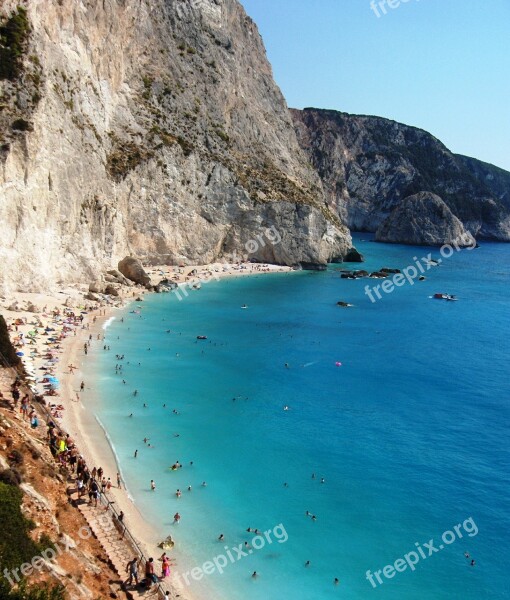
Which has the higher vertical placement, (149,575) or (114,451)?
(149,575)

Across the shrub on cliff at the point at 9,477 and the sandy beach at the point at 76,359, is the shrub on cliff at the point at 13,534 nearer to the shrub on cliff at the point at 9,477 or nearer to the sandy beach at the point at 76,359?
the shrub on cliff at the point at 9,477

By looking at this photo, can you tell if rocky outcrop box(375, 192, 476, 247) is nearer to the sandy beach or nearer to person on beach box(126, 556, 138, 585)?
the sandy beach

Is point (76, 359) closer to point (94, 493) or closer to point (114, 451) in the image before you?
point (114, 451)

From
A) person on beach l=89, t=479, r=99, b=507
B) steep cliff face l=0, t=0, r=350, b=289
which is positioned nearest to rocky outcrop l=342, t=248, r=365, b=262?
steep cliff face l=0, t=0, r=350, b=289

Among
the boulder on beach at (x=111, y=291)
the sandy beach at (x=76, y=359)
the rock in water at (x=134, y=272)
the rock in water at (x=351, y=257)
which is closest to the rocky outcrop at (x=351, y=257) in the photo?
the rock in water at (x=351, y=257)

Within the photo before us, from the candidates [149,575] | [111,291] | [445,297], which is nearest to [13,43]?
[111,291]

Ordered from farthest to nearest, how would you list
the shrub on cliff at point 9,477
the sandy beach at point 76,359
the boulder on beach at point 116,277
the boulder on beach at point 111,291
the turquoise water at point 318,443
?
the boulder on beach at point 116,277
the boulder on beach at point 111,291
the sandy beach at point 76,359
the turquoise water at point 318,443
the shrub on cliff at point 9,477
